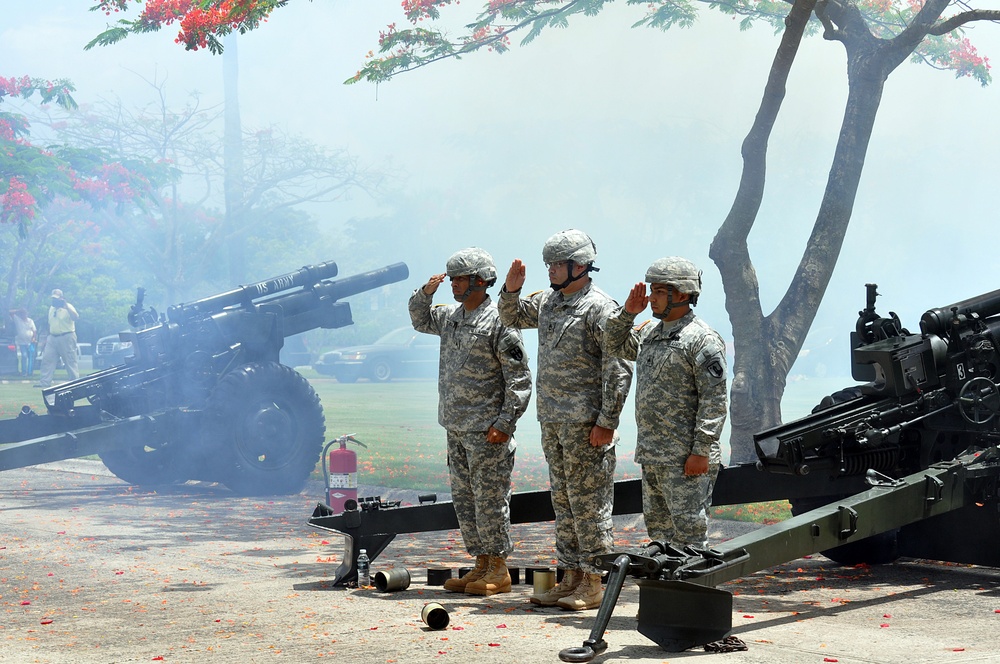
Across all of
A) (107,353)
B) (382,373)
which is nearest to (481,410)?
(107,353)

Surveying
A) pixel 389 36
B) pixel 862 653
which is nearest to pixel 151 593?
pixel 862 653

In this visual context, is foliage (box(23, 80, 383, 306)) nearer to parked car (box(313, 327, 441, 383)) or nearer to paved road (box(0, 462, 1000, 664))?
parked car (box(313, 327, 441, 383))

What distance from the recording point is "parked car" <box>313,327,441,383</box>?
1061 inches

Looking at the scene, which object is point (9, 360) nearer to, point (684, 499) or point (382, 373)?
point (382, 373)

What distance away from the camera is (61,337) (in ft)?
66.6

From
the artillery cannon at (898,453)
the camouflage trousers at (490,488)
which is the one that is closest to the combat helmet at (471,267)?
the camouflage trousers at (490,488)

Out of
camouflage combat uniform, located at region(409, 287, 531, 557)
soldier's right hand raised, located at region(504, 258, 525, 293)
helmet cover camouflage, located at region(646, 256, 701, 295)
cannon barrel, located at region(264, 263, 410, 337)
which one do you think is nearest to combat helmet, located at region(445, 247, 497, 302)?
camouflage combat uniform, located at region(409, 287, 531, 557)

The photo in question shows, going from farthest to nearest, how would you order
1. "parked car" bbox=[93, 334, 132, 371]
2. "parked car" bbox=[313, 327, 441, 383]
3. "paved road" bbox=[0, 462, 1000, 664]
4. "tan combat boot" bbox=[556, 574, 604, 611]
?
"parked car" bbox=[313, 327, 441, 383] → "parked car" bbox=[93, 334, 132, 371] → "tan combat boot" bbox=[556, 574, 604, 611] → "paved road" bbox=[0, 462, 1000, 664]

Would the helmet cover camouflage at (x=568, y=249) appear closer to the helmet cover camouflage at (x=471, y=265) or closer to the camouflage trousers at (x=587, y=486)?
the helmet cover camouflage at (x=471, y=265)

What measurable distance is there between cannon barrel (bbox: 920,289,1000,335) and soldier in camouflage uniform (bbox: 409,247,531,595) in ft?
6.89

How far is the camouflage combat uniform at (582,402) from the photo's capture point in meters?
6.54

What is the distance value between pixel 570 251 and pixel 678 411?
97 centimetres

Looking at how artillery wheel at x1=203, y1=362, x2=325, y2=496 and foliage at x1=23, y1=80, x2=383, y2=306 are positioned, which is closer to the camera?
artillery wheel at x1=203, y1=362, x2=325, y2=496

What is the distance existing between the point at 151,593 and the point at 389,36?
24.5 feet
